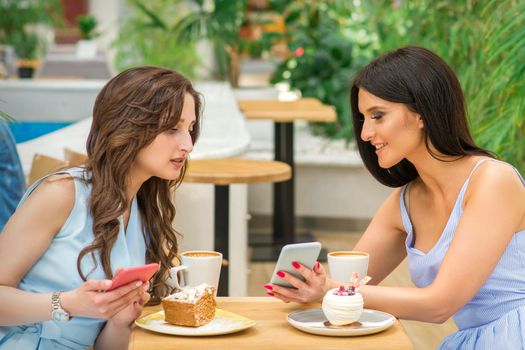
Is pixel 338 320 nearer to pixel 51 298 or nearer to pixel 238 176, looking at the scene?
pixel 51 298

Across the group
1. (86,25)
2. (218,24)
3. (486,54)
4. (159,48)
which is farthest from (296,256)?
(86,25)

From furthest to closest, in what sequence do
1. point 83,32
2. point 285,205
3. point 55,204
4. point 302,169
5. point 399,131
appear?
point 83,32
point 302,169
point 285,205
point 399,131
point 55,204

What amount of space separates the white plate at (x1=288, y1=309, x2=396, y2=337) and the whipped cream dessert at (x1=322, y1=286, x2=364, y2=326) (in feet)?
0.06

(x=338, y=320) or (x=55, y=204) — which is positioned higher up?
(x=55, y=204)

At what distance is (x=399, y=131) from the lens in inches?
86.0

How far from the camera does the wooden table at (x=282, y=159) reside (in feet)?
21.1

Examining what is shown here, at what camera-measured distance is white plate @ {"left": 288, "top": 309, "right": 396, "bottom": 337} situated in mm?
1849

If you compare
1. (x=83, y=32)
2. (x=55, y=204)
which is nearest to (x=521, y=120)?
(x=55, y=204)

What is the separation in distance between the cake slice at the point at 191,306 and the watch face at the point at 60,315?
0.19 metres

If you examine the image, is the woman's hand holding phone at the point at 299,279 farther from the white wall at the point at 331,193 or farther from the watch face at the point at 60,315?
the white wall at the point at 331,193

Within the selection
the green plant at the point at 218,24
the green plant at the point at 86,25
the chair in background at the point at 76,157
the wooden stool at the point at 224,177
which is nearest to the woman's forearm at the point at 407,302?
the chair in background at the point at 76,157

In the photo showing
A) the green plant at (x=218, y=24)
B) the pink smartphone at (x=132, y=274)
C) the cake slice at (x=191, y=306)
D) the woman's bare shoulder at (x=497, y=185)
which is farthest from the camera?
the green plant at (x=218, y=24)

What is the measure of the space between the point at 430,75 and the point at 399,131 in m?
0.14

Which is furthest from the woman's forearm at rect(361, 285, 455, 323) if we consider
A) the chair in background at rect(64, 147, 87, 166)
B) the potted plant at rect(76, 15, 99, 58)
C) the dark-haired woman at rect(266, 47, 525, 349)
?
the potted plant at rect(76, 15, 99, 58)
